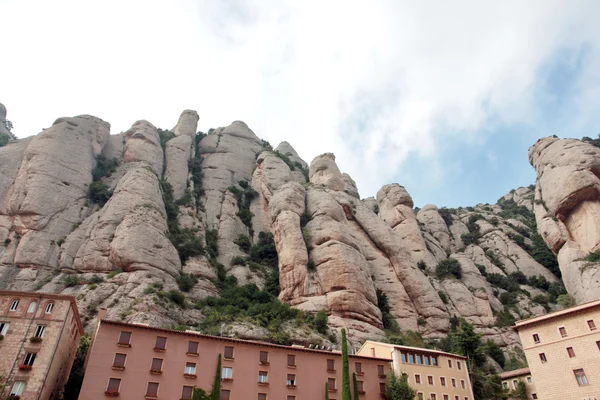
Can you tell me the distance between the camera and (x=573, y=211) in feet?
211

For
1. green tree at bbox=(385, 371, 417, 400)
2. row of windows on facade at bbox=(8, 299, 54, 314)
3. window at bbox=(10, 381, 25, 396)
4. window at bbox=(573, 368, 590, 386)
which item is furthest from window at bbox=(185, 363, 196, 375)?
window at bbox=(573, 368, 590, 386)

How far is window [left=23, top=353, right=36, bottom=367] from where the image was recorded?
104 ft

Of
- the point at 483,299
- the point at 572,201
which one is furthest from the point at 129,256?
the point at 572,201

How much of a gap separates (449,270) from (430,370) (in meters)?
30.5

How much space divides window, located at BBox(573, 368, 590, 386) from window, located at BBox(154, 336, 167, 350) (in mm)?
34085

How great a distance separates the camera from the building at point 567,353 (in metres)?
35.6

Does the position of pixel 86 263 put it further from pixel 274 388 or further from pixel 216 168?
pixel 216 168

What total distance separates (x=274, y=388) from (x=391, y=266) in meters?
35.2

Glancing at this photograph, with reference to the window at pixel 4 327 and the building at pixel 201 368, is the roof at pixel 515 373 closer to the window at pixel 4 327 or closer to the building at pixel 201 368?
the building at pixel 201 368

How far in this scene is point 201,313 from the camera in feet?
169

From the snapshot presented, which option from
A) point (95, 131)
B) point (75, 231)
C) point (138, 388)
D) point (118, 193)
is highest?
point (95, 131)

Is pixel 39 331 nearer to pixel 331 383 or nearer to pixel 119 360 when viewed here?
pixel 119 360

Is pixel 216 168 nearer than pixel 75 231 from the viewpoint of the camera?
No

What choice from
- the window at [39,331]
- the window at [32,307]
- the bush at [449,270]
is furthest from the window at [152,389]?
the bush at [449,270]
